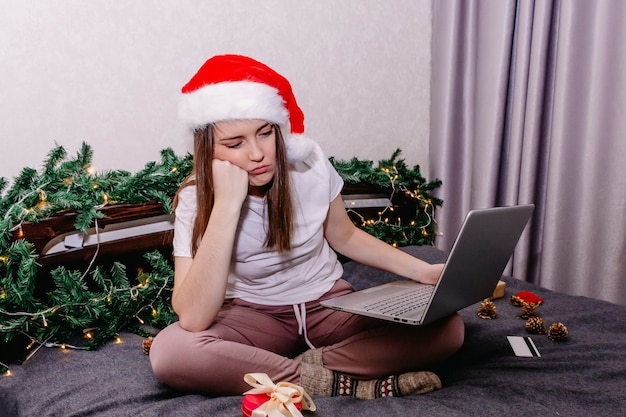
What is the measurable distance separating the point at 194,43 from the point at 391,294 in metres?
1.12

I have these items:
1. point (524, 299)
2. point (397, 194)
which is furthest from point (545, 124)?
point (524, 299)

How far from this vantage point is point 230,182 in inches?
46.7

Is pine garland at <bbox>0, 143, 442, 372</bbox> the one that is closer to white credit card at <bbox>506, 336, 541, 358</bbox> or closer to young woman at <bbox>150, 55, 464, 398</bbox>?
young woman at <bbox>150, 55, 464, 398</bbox>

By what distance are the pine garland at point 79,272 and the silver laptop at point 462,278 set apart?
0.69 meters

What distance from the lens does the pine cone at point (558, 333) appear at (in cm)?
134

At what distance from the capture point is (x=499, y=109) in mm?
2141

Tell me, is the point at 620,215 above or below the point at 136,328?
above

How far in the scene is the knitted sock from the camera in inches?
45.1

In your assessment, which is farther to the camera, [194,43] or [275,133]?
[194,43]

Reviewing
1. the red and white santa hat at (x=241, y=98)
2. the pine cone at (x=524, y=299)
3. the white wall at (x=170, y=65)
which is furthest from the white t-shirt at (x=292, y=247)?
the pine cone at (x=524, y=299)

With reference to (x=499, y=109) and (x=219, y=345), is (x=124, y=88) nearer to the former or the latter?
(x=219, y=345)

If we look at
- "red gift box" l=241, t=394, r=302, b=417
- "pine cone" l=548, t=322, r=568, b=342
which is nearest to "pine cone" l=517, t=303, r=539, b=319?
"pine cone" l=548, t=322, r=568, b=342

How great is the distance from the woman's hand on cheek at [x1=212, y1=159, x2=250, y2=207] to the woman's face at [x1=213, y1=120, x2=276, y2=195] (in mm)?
17

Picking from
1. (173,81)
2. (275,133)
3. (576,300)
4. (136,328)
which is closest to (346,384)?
(275,133)
